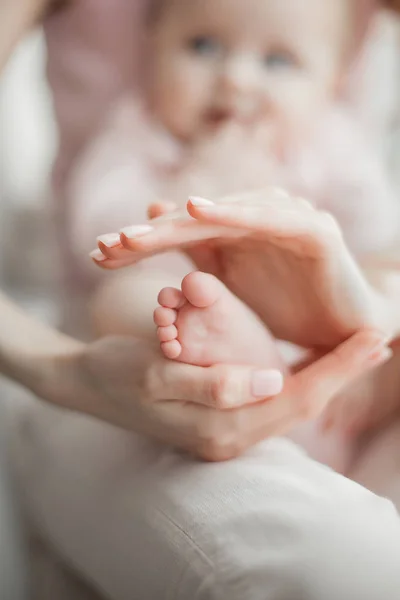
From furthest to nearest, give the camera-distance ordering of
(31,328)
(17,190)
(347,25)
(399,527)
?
1. (17,190)
2. (347,25)
3. (31,328)
4. (399,527)

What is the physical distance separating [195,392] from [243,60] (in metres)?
0.35

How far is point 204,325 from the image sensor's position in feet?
1.32

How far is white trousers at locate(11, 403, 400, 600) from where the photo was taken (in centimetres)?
37

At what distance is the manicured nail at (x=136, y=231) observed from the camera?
1.27 ft

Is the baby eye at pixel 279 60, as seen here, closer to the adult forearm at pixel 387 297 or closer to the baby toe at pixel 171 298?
the adult forearm at pixel 387 297

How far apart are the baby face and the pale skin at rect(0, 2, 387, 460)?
286 millimetres

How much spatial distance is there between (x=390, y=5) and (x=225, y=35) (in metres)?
0.17

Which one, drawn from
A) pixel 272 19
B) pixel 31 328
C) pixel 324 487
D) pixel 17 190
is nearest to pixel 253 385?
pixel 324 487

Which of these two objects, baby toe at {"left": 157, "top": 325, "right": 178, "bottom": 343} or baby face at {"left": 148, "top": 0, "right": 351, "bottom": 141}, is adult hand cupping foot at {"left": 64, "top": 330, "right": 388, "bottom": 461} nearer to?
baby toe at {"left": 157, "top": 325, "right": 178, "bottom": 343}

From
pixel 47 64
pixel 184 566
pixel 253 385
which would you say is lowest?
pixel 184 566

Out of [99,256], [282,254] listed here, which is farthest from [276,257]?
[99,256]

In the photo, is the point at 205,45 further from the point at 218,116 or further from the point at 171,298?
the point at 171,298

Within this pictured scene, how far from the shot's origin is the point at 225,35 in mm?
628

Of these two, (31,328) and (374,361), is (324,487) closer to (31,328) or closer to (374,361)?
(374,361)
